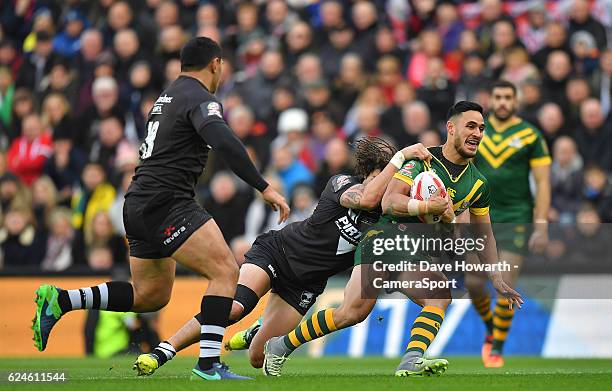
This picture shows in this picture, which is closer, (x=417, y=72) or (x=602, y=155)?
(x=602, y=155)

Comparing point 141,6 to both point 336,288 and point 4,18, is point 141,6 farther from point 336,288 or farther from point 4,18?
point 336,288

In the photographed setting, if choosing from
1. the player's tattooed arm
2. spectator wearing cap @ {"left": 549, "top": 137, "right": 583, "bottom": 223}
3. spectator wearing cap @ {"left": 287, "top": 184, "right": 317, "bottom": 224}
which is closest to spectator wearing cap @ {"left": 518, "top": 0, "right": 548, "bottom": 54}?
spectator wearing cap @ {"left": 549, "top": 137, "right": 583, "bottom": 223}

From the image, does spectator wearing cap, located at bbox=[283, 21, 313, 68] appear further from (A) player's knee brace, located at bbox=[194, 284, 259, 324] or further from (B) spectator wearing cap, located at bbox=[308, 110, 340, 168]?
(A) player's knee brace, located at bbox=[194, 284, 259, 324]

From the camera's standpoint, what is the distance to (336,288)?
15742 mm

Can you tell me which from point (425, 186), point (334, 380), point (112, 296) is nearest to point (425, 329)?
point (334, 380)

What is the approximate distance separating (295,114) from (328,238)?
21.7ft

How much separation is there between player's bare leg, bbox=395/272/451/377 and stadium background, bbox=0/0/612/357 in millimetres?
5085

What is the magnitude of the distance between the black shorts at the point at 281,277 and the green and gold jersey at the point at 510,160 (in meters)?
2.93

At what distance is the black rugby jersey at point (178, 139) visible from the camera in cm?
941

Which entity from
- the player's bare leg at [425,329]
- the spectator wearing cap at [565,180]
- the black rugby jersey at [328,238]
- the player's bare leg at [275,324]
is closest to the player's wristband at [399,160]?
the black rugby jersey at [328,238]

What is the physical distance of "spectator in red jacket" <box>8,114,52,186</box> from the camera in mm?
18719

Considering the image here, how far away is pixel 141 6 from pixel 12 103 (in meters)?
2.63

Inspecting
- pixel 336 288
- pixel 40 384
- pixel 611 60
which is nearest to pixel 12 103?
pixel 336 288

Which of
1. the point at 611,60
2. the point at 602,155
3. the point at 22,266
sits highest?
the point at 611,60
